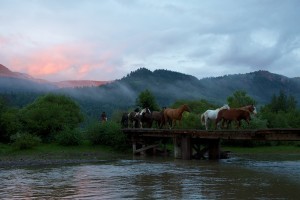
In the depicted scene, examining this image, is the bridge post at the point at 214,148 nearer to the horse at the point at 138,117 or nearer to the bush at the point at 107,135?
the horse at the point at 138,117

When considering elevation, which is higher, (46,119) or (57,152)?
(46,119)

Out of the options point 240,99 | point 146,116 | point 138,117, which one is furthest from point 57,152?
point 240,99

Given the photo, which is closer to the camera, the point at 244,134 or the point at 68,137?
the point at 244,134

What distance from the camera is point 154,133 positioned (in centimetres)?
4088

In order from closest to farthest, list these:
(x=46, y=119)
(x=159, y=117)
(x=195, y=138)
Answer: (x=195, y=138) < (x=159, y=117) < (x=46, y=119)

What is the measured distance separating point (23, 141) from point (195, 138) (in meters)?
16.2

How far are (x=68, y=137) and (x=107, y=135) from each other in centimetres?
402

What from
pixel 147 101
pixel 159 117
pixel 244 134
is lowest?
pixel 244 134

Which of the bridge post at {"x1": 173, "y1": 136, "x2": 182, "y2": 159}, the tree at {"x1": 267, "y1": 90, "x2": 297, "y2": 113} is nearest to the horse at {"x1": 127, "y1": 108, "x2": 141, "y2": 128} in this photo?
the bridge post at {"x1": 173, "y1": 136, "x2": 182, "y2": 159}

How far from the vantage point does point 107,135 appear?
1806 inches

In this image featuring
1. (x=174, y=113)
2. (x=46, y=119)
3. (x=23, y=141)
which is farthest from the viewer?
(x=46, y=119)

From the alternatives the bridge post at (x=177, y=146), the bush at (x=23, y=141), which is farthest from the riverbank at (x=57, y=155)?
the bridge post at (x=177, y=146)

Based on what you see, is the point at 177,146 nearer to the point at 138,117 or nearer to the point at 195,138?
the point at 195,138

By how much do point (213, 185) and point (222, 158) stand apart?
18.7 meters
